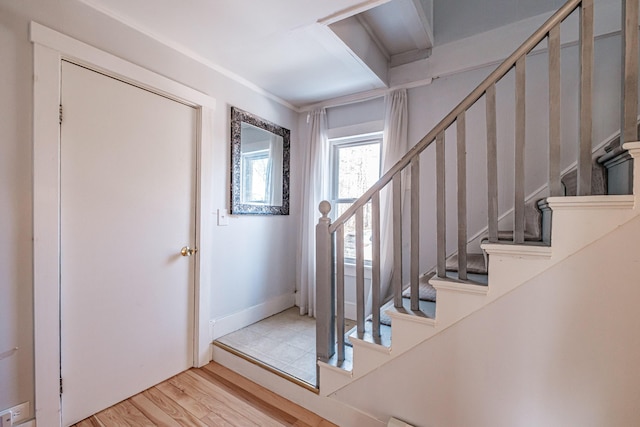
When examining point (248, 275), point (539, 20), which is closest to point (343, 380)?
point (248, 275)

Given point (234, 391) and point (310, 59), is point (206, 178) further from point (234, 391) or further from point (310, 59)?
point (234, 391)

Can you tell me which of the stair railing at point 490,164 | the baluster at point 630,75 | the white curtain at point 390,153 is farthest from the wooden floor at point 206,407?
the baluster at point 630,75

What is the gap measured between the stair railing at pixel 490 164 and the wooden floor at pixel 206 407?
44 cm

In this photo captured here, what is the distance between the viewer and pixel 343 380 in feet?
5.12

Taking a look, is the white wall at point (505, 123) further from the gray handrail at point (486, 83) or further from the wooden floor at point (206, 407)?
the wooden floor at point (206, 407)

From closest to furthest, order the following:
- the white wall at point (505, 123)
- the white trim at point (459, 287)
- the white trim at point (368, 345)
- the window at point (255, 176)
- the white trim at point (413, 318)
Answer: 1. the white trim at point (459, 287)
2. the white trim at point (413, 318)
3. the white trim at point (368, 345)
4. the white wall at point (505, 123)
5. the window at point (255, 176)

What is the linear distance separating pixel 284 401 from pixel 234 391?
36 cm

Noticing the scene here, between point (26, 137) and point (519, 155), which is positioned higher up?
point (26, 137)

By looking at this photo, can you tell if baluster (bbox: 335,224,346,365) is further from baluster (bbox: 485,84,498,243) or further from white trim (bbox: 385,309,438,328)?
baluster (bbox: 485,84,498,243)

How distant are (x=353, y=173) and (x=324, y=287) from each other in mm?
1539

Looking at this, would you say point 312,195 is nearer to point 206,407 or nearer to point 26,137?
point 206,407

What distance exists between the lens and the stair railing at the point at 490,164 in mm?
→ 1035

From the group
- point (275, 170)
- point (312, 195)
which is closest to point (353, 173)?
point (312, 195)

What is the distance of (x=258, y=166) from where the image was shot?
261 centimetres
